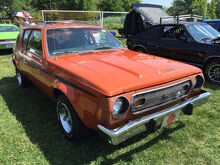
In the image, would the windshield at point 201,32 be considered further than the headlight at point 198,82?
Yes

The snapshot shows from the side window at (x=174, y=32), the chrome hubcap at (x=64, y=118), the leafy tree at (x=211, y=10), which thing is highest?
the leafy tree at (x=211, y=10)

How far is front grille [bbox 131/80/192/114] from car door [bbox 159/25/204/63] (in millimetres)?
2923

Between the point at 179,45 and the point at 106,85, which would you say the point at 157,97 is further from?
the point at 179,45

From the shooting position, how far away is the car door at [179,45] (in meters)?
5.17

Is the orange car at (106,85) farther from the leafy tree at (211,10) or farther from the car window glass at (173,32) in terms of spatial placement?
the leafy tree at (211,10)

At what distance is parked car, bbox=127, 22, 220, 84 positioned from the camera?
4.94 meters

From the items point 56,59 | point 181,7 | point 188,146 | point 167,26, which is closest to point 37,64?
point 56,59

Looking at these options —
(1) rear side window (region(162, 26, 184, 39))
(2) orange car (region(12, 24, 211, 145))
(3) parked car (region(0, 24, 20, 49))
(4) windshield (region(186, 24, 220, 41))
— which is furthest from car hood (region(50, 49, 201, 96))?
(3) parked car (region(0, 24, 20, 49))

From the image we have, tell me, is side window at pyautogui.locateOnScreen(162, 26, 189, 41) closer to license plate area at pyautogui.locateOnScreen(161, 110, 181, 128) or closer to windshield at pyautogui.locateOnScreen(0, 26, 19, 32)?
license plate area at pyautogui.locateOnScreen(161, 110, 181, 128)

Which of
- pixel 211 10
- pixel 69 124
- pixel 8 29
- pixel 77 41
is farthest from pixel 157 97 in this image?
pixel 211 10

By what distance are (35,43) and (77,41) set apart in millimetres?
834

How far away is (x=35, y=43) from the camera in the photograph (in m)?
3.54

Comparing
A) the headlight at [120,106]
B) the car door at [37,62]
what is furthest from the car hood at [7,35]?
the headlight at [120,106]

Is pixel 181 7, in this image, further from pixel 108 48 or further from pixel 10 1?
pixel 108 48
